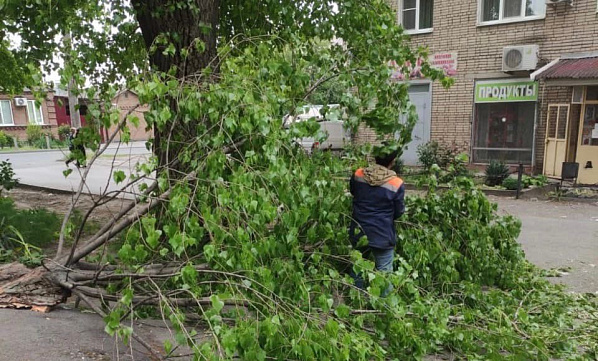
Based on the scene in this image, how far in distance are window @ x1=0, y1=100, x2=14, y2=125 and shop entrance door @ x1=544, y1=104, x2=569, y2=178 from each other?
35.0 m

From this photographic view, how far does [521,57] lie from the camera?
40.5ft

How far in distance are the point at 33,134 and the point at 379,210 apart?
114 ft

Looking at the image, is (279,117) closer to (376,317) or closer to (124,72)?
(376,317)

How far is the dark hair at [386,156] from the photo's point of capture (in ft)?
12.7

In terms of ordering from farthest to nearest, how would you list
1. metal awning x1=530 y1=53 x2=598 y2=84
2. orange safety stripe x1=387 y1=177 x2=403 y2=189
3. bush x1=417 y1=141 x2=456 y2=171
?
bush x1=417 y1=141 x2=456 y2=171, metal awning x1=530 y1=53 x2=598 y2=84, orange safety stripe x1=387 y1=177 x2=403 y2=189


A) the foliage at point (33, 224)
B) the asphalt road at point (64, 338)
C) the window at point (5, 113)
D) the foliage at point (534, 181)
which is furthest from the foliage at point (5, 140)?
the asphalt road at point (64, 338)

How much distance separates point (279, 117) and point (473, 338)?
222 centimetres

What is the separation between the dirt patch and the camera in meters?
8.57

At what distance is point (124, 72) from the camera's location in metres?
7.14

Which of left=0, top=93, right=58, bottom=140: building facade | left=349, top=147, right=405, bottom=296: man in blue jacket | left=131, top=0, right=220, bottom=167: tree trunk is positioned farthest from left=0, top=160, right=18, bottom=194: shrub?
left=0, top=93, right=58, bottom=140: building facade

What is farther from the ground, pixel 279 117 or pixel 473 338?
pixel 279 117

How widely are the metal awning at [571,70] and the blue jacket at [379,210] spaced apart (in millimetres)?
8968

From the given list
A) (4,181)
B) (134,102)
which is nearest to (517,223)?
(134,102)

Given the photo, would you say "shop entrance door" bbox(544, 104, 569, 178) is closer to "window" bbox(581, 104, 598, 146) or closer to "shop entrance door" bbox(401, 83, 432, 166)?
"window" bbox(581, 104, 598, 146)
